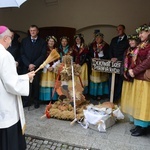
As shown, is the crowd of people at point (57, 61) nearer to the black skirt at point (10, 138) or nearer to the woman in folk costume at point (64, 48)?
the woman in folk costume at point (64, 48)

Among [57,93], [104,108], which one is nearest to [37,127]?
[57,93]

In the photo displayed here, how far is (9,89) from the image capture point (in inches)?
105

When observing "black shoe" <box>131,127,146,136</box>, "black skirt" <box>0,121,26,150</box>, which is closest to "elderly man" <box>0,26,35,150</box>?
"black skirt" <box>0,121,26,150</box>

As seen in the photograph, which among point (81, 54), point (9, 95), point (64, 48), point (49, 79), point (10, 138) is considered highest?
point (64, 48)

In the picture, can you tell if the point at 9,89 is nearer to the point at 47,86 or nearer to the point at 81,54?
the point at 47,86

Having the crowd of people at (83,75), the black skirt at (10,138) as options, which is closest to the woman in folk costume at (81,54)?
the crowd of people at (83,75)

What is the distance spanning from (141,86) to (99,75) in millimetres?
1598

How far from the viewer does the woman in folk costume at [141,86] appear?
11.6ft

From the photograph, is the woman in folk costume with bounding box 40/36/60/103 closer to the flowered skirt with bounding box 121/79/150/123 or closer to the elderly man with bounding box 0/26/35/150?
the flowered skirt with bounding box 121/79/150/123

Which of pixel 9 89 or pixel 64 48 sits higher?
pixel 64 48

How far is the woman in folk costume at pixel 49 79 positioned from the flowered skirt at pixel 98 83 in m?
0.81

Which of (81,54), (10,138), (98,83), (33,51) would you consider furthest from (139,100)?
(33,51)

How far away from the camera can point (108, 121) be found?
4043 mm

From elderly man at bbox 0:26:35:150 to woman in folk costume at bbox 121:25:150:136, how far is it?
1651 mm
